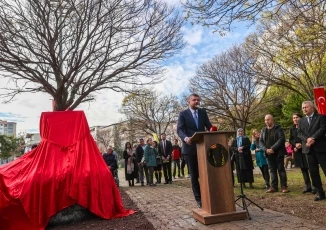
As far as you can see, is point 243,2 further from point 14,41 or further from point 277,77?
point 277,77

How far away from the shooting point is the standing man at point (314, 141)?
6.13 metres

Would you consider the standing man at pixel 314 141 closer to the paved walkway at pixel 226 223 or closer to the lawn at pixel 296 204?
the lawn at pixel 296 204

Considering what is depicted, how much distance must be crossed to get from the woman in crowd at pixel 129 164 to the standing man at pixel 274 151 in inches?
283

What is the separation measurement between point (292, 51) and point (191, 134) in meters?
10.5

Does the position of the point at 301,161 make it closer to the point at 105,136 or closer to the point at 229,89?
the point at 229,89

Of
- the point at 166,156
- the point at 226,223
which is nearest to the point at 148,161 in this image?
the point at 166,156

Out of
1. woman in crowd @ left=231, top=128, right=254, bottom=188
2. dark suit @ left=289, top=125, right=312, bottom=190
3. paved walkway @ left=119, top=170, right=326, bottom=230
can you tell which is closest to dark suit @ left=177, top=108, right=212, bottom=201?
paved walkway @ left=119, top=170, right=326, bottom=230

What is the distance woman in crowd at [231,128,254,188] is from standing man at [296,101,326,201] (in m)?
2.74

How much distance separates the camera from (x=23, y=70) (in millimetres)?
11820

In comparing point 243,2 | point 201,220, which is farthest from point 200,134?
point 243,2

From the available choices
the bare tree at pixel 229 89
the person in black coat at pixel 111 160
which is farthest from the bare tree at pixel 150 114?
the person in black coat at pixel 111 160

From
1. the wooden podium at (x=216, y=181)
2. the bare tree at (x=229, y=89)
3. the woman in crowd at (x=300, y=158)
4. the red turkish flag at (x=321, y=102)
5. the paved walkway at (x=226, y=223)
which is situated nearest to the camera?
the paved walkway at (x=226, y=223)

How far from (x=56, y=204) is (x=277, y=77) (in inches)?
826

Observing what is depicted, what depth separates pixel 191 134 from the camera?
583 centimetres
